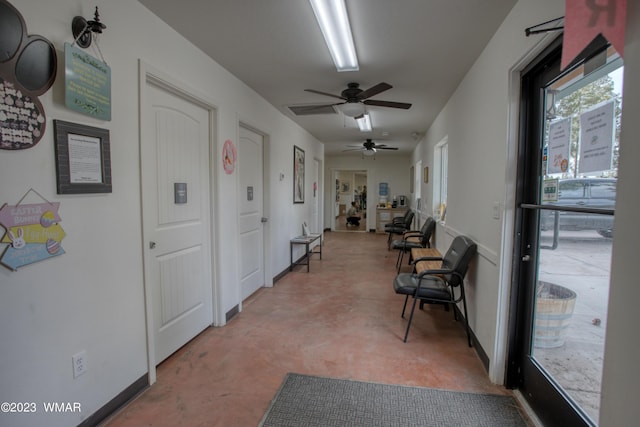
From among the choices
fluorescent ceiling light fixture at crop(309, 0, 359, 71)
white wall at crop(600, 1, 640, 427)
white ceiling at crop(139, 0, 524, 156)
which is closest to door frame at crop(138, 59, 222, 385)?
white ceiling at crop(139, 0, 524, 156)

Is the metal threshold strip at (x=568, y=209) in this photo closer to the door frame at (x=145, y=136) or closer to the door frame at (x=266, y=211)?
the door frame at (x=145, y=136)

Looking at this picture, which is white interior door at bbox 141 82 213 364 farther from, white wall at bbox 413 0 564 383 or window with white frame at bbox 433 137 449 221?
window with white frame at bbox 433 137 449 221

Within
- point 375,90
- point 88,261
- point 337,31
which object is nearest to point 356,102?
point 375,90

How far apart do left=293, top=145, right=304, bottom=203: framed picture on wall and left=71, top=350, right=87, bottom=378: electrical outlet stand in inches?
149

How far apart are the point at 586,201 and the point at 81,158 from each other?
2.41m

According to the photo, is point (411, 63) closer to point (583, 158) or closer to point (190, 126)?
point (583, 158)

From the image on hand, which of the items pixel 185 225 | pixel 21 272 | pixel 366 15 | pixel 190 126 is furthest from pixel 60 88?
pixel 366 15

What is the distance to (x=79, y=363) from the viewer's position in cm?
155

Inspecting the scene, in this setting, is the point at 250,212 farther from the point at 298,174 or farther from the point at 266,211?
the point at 298,174

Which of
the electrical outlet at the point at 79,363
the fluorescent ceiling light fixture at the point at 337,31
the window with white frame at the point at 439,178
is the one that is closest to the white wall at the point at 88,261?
the electrical outlet at the point at 79,363

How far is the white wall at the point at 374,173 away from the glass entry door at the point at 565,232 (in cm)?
771

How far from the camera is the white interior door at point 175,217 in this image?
209 cm

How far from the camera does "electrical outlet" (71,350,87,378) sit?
152cm

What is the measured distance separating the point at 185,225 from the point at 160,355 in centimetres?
98
